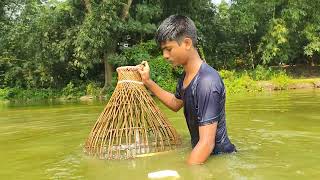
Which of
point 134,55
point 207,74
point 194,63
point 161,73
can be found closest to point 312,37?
point 161,73

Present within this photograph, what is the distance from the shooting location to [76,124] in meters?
7.90

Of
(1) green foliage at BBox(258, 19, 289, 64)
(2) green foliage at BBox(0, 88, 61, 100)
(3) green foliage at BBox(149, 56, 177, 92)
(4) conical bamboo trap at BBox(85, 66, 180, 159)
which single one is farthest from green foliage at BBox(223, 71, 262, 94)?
(4) conical bamboo trap at BBox(85, 66, 180, 159)

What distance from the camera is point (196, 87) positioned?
140 inches

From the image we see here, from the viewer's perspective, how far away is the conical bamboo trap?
4371mm

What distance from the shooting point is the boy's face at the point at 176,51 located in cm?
356

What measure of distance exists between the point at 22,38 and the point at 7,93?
2491 millimetres

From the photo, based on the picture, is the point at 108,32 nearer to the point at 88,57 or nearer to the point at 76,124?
the point at 88,57

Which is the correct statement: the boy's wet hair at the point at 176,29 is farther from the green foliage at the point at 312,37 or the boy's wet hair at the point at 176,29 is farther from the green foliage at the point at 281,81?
the green foliage at the point at 312,37

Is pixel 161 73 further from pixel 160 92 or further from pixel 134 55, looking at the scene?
pixel 160 92

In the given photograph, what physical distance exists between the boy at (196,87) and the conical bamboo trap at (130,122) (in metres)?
0.66

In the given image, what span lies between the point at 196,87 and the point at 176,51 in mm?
326

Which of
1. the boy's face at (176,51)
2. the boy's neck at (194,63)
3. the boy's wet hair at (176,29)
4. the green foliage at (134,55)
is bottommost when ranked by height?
the boy's neck at (194,63)

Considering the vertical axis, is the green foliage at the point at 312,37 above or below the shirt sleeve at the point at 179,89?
above

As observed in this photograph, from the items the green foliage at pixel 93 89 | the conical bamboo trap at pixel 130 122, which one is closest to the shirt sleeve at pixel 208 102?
the conical bamboo trap at pixel 130 122
